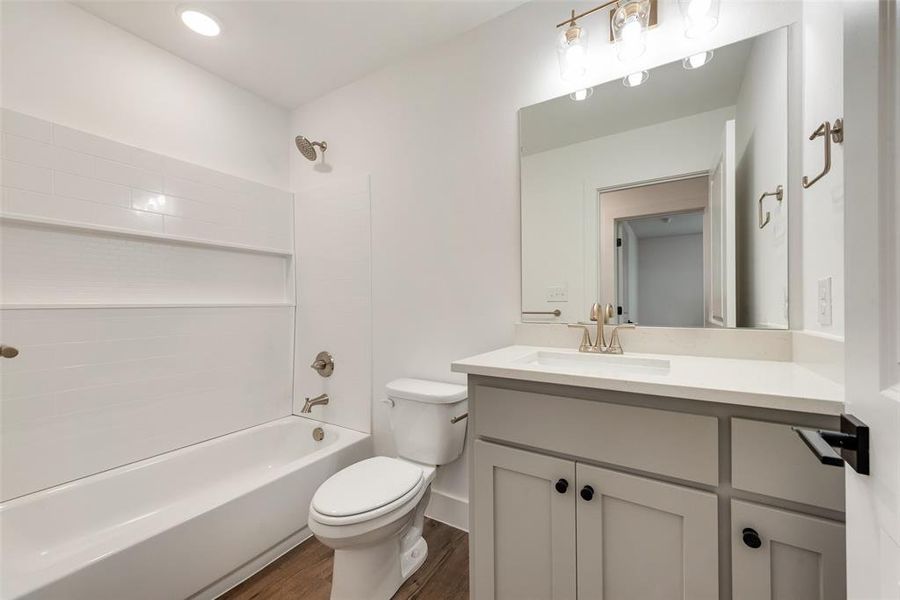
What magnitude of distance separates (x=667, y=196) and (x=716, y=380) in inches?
29.5

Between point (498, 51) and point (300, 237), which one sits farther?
point (300, 237)

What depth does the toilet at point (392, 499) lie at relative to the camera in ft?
4.09

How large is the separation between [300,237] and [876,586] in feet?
8.52

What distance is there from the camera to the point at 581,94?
58.4 inches

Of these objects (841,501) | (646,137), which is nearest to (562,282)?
(646,137)

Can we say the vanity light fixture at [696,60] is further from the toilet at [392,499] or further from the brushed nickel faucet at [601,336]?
the toilet at [392,499]

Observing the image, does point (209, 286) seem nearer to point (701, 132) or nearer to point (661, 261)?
point (661, 261)

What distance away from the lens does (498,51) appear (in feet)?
5.53

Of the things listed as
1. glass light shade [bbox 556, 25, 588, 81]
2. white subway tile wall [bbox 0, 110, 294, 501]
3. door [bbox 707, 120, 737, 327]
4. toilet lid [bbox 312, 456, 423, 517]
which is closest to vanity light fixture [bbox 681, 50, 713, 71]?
door [bbox 707, 120, 737, 327]

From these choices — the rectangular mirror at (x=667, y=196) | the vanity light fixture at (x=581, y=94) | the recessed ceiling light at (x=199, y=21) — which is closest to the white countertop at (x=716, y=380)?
the rectangular mirror at (x=667, y=196)

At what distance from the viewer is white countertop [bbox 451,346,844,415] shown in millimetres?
732

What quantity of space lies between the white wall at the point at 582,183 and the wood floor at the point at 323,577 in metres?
1.16

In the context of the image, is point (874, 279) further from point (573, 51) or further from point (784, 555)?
point (573, 51)

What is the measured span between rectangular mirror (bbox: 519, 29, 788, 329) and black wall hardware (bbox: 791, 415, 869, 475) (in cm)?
84
